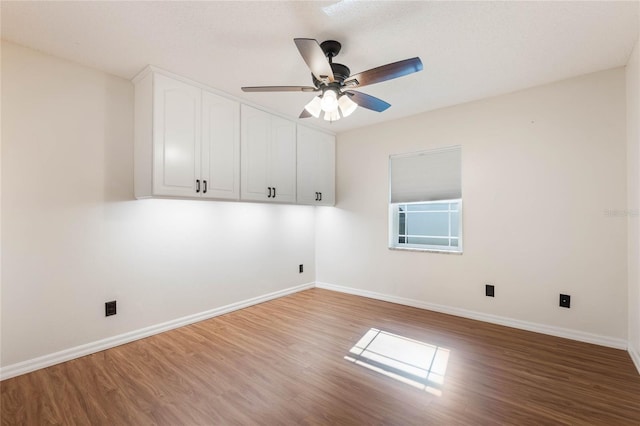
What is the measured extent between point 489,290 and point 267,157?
→ 3011 mm

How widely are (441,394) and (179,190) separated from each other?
271cm

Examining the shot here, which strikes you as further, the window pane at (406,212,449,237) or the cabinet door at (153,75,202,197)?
the window pane at (406,212,449,237)

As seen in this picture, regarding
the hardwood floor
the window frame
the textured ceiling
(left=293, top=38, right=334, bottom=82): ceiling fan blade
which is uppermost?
the textured ceiling

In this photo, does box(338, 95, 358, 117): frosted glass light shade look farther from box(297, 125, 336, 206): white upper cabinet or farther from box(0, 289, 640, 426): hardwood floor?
box(0, 289, 640, 426): hardwood floor

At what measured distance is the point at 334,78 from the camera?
2.15 m

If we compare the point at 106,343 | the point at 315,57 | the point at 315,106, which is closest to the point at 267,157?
the point at 315,106

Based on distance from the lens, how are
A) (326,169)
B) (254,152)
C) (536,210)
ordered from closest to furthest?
(536,210) → (254,152) → (326,169)

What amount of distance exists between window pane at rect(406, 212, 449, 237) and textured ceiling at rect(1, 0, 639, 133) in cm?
162

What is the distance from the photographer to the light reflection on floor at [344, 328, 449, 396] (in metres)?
2.08

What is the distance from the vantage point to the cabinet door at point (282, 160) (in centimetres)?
363

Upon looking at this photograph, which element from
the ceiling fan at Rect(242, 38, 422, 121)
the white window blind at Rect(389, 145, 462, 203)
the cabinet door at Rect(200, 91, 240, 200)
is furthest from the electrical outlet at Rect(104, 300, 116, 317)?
the white window blind at Rect(389, 145, 462, 203)

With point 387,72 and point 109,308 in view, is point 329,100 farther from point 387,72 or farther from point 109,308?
point 109,308

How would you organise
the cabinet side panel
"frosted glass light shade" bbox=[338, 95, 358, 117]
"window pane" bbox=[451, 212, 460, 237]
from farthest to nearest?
"window pane" bbox=[451, 212, 460, 237] → the cabinet side panel → "frosted glass light shade" bbox=[338, 95, 358, 117]

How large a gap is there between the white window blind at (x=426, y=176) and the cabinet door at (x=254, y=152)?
5.78 ft
